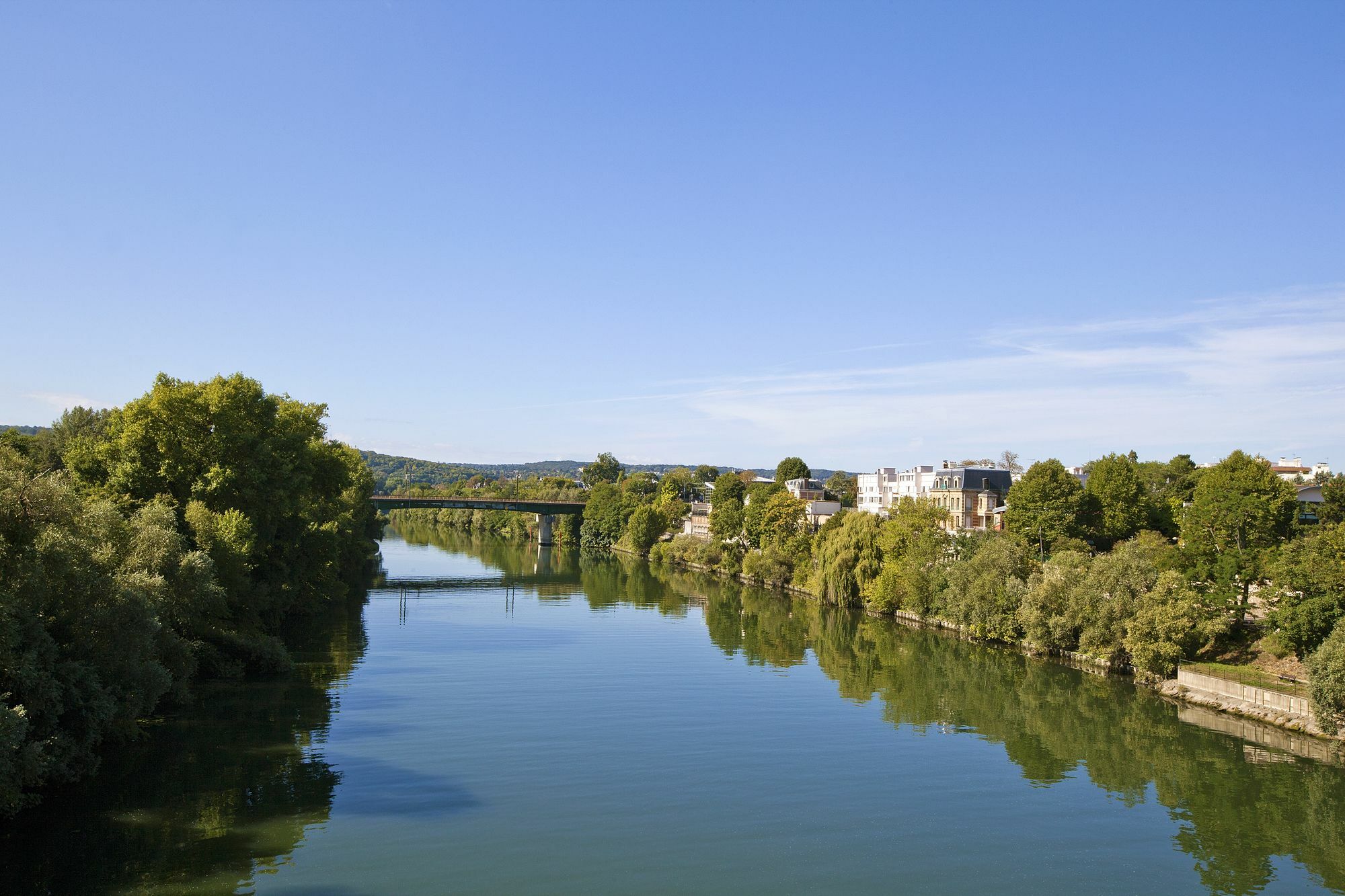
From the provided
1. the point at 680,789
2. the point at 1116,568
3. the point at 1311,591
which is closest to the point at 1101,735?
the point at 1311,591

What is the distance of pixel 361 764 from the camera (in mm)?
25203

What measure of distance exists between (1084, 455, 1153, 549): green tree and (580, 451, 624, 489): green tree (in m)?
134

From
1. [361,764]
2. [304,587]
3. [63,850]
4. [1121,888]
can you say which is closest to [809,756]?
[1121,888]

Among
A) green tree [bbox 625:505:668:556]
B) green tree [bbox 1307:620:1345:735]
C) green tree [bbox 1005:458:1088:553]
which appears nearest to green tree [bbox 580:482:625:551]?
green tree [bbox 625:505:668:556]

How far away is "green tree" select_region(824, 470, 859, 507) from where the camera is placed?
122644 mm

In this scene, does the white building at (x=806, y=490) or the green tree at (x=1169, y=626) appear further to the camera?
the white building at (x=806, y=490)

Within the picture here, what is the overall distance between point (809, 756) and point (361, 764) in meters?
12.1

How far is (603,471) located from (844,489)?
67234 mm

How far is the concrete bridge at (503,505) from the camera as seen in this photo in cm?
10338

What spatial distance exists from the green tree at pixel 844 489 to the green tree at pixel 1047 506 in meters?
53.9

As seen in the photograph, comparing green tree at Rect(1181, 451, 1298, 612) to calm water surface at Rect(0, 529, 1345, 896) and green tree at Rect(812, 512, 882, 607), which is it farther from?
green tree at Rect(812, 512, 882, 607)

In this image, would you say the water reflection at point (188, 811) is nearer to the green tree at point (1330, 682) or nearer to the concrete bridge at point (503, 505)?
the green tree at point (1330, 682)

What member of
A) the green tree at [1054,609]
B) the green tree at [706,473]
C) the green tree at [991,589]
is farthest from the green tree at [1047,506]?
the green tree at [706,473]

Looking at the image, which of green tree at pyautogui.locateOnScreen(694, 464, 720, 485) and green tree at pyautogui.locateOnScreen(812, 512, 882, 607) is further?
green tree at pyautogui.locateOnScreen(694, 464, 720, 485)
